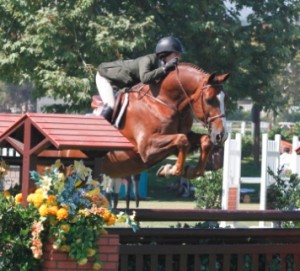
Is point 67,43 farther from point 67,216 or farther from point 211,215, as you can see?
point 67,216

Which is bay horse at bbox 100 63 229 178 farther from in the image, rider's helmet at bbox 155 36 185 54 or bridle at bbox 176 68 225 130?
rider's helmet at bbox 155 36 185 54

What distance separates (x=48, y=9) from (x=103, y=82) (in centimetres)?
1264

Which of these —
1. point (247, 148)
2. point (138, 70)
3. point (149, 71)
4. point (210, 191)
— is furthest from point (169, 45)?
point (247, 148)

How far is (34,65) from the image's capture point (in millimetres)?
23062

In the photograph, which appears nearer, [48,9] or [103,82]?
[103,82]

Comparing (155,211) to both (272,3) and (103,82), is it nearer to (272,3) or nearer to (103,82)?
(103,82)

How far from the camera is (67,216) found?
6164 millimetres

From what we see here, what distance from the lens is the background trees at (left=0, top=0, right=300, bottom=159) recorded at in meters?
22.0

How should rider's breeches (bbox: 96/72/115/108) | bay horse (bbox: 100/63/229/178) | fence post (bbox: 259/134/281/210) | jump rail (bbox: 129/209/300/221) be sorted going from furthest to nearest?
fence post (bbox: 259/134/281/210)
rider's breeches (bbox: 96/72/115/108)
bay horse (bbox: 100/63/229/178)
jump rail (bbox: 129/209/300/221)

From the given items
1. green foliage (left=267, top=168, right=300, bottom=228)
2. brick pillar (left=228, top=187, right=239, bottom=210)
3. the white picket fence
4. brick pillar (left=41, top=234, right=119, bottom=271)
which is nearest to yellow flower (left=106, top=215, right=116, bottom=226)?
brick pillar (left=41, top=234, right=119, bottom=271)

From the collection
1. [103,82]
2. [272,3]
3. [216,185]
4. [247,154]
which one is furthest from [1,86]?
[103,82]

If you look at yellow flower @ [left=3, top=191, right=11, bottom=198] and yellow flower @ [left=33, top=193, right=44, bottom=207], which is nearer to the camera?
yellow flower @ [left=33, top=193, right=44, bottom=207]

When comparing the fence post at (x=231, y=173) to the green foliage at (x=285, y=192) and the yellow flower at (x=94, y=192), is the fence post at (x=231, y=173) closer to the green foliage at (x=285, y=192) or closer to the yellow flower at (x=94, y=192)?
the green foliage at (x=285, y=192)

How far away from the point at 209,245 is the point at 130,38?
15.2 metres
